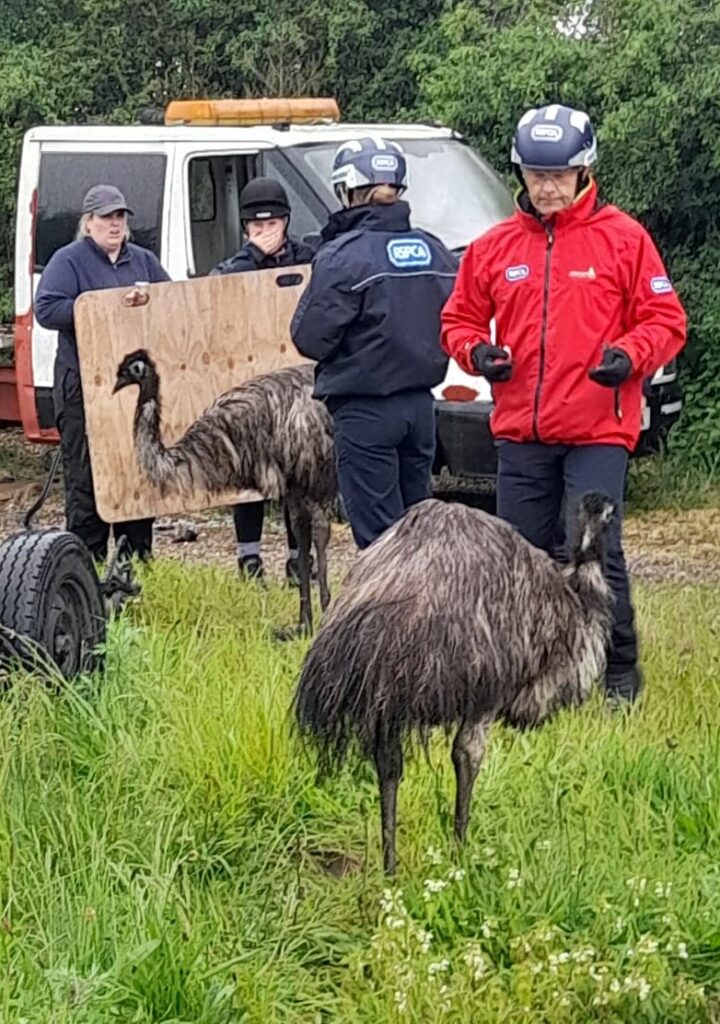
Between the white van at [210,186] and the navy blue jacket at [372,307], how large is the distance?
334 cm

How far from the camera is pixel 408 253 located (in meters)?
6.82

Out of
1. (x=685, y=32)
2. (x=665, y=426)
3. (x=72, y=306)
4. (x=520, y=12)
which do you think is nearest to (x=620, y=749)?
(x=72, y=306)

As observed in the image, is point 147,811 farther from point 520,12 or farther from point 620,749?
point 520,12

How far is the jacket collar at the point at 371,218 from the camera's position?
6.75 m

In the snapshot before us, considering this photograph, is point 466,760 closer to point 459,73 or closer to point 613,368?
point 613,368

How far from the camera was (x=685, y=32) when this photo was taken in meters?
11.8

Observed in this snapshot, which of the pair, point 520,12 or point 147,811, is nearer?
point 147,811

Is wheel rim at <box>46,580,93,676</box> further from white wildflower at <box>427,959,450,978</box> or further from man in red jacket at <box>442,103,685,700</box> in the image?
white wildflower at <box>427,959,450,978</box>

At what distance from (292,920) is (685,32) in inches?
340

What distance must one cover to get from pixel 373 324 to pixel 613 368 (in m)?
1.33

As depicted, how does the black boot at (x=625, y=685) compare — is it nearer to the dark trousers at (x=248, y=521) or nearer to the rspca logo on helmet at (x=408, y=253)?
the rspca logo on helmet at (x=408, y=253)

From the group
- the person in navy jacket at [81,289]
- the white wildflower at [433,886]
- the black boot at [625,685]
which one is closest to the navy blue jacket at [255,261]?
the person in navy jacket at [81,289]

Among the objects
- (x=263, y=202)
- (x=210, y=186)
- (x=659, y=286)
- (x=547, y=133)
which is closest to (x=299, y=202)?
(x=210, y=186)

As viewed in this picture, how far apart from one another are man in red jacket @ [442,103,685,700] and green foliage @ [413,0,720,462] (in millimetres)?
5938
